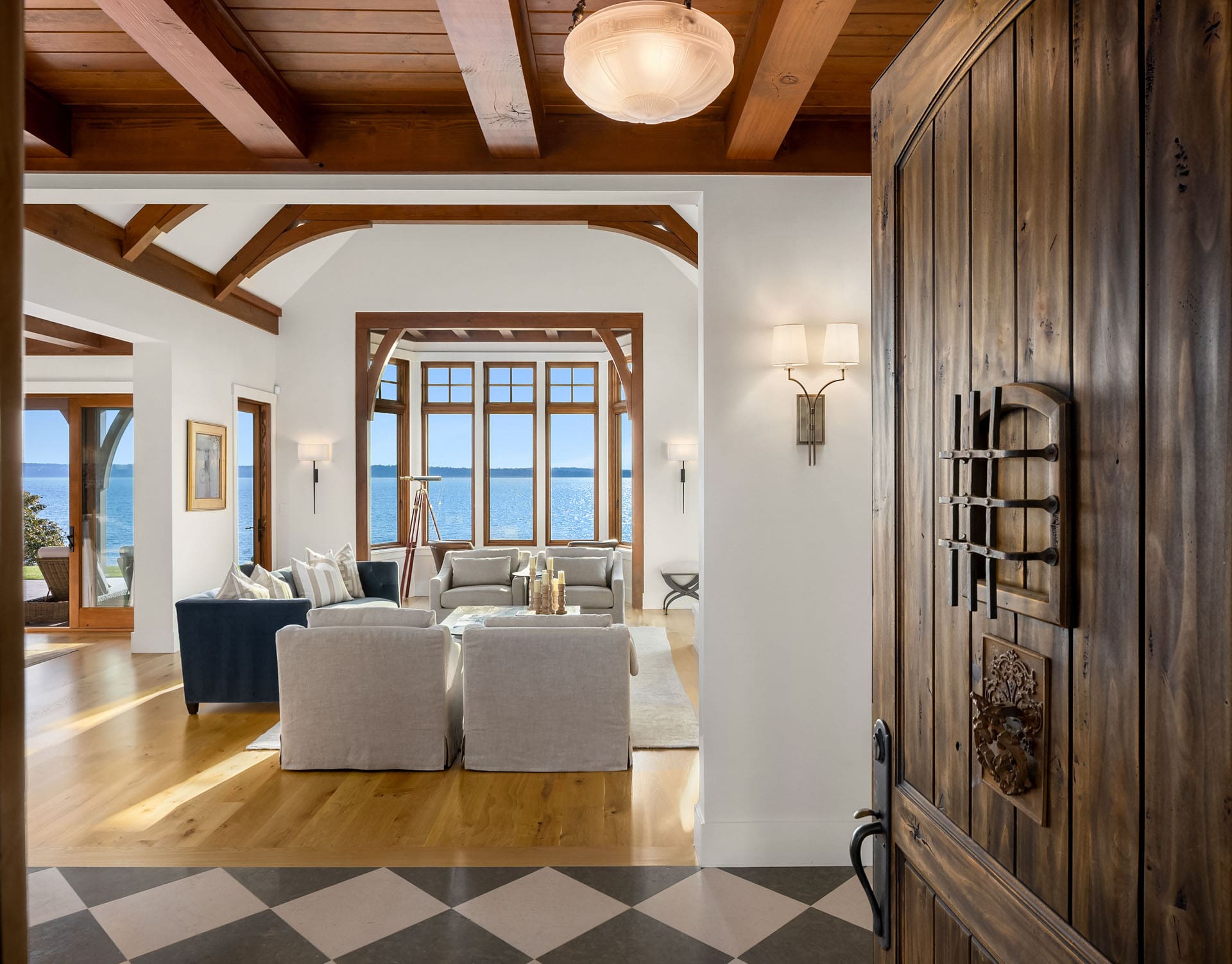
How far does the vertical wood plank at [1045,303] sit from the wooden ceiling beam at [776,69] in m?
1.14

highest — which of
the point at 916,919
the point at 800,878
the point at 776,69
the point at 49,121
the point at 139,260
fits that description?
the point at 139,260

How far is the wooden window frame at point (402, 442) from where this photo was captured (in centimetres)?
941

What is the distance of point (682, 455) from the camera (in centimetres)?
830

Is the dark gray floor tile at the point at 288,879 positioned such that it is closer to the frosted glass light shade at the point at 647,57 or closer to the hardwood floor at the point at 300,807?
Answer: the hardwood floor at the point at 300,807

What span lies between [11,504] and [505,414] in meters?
9.41

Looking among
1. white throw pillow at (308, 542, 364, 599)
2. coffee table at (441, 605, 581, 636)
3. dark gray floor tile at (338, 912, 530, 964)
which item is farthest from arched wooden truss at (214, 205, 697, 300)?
dark gray floor tile at (338, 912, 530, 964)

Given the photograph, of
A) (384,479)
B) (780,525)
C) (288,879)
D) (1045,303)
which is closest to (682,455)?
(384,479)

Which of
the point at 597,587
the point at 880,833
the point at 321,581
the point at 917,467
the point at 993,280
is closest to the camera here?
the point at 993,280

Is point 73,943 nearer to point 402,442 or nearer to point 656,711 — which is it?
point 656,711

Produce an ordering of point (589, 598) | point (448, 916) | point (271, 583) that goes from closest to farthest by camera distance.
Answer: point (448, 916)
point (271, 583)
point (589, 598)

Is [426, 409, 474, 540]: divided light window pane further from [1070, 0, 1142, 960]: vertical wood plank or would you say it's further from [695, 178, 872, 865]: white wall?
[1070, 0, 1142, 960]: vertical wood plank

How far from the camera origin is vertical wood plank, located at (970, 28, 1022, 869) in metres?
1.03

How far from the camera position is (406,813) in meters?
3.39

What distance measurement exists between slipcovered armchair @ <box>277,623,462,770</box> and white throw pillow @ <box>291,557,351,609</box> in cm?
225
